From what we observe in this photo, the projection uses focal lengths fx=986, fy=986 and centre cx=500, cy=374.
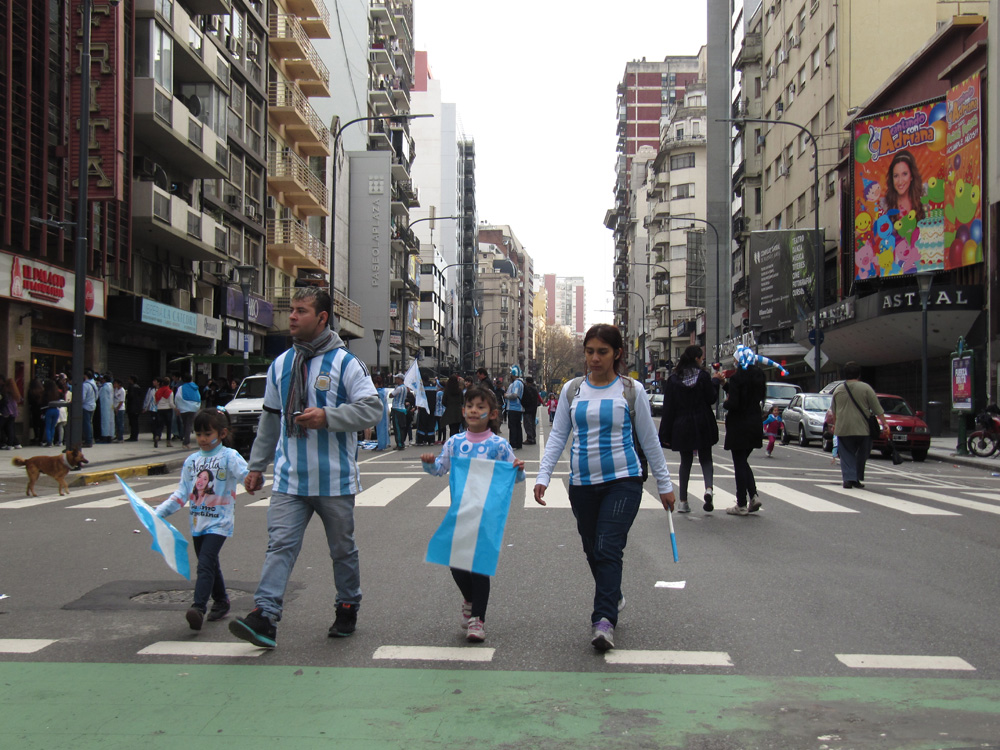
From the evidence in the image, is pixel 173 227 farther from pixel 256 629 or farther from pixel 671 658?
pixel 671 658

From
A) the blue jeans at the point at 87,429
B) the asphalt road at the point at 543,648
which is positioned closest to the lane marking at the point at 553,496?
the asphalt road at the point at 543,648

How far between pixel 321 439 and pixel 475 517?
3.04 feet

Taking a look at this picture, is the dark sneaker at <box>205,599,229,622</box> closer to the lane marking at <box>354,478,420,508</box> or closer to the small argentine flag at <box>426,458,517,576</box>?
the small argentine flag at <box>426,458,517,576</box>

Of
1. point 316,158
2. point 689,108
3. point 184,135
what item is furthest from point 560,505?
point 689,108

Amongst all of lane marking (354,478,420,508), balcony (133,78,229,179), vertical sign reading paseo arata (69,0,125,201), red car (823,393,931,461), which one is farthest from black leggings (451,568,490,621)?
balcony (133,78,229,179)

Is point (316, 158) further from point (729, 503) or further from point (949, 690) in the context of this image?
point (949, 690)

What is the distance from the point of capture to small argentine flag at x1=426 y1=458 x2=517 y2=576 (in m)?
5.28

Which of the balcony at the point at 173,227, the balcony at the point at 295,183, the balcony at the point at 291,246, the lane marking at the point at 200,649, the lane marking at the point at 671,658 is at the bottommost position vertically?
the lane marking at the point at 671,658

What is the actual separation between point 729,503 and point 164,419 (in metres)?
15.2

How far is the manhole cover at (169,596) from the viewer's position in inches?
252

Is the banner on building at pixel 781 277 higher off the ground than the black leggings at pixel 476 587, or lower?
higher

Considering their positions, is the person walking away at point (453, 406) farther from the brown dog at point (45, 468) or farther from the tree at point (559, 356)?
the tree at point (559, 356)

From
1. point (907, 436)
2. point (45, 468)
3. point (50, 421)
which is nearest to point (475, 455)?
point (45, 468)

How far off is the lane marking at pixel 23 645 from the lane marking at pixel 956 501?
10.1 metres
